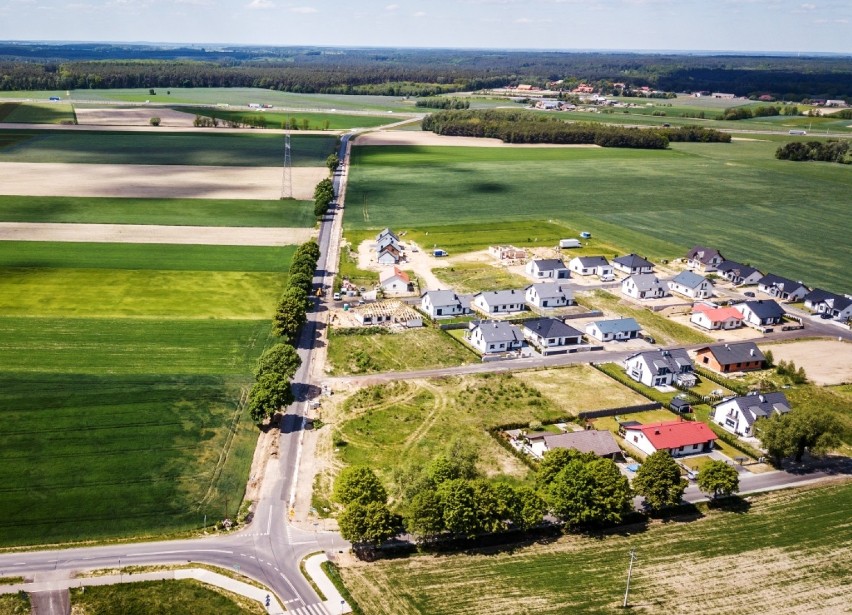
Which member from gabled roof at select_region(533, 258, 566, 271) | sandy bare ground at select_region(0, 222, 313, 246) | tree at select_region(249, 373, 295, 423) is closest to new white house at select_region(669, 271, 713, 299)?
gabled roof at select_region(533, 258, 566, 271)

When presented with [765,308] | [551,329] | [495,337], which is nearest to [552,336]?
[551,329]

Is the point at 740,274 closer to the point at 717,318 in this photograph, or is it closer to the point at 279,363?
the point at 717,318

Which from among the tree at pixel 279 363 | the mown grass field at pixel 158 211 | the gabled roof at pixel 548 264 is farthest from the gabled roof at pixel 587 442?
the mown grass field at pixel 158 211

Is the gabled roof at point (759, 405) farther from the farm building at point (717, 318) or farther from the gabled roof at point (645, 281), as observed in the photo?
the gabled roof at point (645, 281)

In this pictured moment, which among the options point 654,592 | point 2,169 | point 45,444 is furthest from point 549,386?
point 2,169

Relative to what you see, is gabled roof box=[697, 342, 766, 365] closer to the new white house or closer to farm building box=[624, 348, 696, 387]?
farm building box=[624, 348, 696, 387]

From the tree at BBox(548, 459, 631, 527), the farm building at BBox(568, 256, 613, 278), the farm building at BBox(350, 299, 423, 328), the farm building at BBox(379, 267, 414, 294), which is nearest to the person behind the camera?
the tree at BBox(548, 459, 631, 527)
